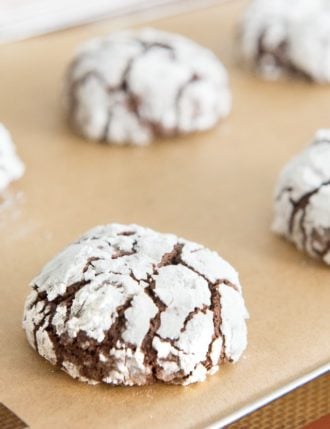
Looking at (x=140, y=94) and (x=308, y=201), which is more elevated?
(x=140, y=94)

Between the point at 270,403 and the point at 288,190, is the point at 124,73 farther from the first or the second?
the point at 270,403

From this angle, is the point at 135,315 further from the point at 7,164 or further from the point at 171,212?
the point at 7,164

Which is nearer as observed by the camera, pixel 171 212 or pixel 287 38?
pixel 171 212

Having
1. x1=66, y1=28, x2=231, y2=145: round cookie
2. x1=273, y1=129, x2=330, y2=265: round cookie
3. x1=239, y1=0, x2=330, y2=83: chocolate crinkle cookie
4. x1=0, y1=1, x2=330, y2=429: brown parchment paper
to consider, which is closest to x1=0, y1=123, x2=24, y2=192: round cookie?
x1=0, y1=1, x2=330, y2=429: brown parchment paper

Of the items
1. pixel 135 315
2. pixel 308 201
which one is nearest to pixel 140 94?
pixel 308 201

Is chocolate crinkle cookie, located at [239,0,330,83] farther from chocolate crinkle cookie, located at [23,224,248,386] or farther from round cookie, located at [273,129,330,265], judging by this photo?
chocolate crinkle cookie, located at [23,224,248,386]

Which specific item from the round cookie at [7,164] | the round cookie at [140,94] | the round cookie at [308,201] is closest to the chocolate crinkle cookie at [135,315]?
the round cookie at [308,201]
